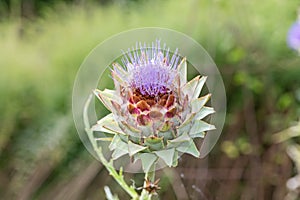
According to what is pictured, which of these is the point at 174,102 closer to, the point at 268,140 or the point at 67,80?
the point at 268,140

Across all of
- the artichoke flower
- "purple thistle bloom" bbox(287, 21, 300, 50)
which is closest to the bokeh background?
"purple thistle bloom" bbox(287, 21, 300, 50)

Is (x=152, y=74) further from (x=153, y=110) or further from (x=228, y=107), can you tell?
(x=228, y=107)

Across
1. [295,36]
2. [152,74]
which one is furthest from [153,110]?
→ [295,36]

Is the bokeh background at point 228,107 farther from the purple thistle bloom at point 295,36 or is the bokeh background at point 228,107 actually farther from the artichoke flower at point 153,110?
the artichoke flower at point 153,110

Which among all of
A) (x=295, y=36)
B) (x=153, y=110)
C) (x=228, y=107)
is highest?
(x=153, y=110)

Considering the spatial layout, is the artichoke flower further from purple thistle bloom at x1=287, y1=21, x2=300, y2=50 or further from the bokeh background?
the bokeh background

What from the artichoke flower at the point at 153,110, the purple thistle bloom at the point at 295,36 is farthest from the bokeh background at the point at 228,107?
the artichoke flower at the point at 153,110
